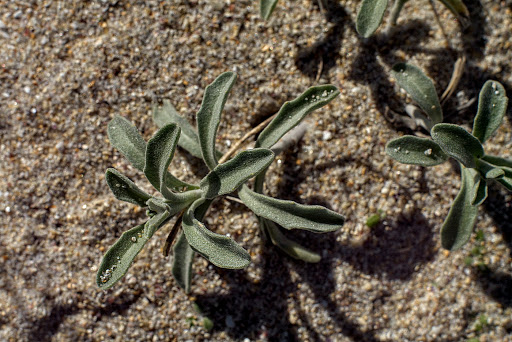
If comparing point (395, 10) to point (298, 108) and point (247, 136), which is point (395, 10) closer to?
point (298, 108)

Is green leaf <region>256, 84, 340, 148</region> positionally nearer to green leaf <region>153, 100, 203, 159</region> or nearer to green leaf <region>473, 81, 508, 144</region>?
green leaf <region>153, 100, 203, 159</region>

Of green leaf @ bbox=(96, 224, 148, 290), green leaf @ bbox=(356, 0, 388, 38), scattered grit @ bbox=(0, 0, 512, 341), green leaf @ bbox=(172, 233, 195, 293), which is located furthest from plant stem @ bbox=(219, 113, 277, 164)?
green leaf @ bbox=(96, 224, 148, 290)

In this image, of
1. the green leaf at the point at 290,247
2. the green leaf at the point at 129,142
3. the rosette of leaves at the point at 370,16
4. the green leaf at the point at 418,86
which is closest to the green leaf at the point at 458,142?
the green leaf at the point at 418,86

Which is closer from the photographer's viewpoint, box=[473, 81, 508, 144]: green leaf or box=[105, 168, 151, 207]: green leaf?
box=[105, 168, 151, 207]: green leaf

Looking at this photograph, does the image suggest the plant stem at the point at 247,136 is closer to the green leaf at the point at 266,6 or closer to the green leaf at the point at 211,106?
the green leaf at the point at 211,106

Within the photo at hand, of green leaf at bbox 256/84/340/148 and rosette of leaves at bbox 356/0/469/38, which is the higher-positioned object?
rosette of leaves at bbox 356/0/469/38

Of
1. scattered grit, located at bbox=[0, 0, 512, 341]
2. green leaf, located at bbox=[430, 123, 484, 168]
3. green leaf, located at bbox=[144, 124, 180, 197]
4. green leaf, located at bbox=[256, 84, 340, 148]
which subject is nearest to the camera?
green leaf, located at bbox=[144, 124, 180, 197]
